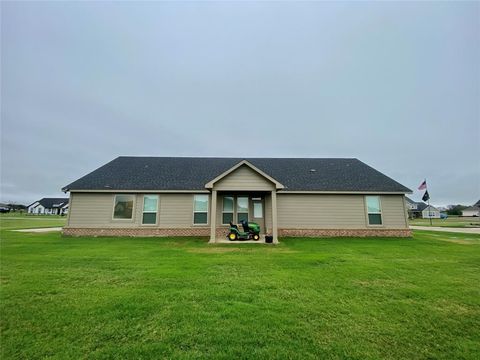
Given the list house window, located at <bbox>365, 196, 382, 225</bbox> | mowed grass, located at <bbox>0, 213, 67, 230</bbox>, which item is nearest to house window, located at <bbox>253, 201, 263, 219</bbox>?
house window, located at <bbox>365, 196, 382, 225</bbox>

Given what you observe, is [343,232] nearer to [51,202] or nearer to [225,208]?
[225,208]

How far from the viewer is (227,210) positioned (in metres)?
14.8

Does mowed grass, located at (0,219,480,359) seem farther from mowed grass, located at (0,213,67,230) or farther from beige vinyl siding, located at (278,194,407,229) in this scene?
mowed grass, located at (0,213,67,230)

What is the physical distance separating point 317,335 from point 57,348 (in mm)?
3356

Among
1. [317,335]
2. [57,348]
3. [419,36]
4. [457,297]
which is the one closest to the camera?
[57,348]

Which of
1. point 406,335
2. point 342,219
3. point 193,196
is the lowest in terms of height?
point 406,335

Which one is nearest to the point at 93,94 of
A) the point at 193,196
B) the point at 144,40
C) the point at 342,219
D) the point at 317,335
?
the point at 144,40

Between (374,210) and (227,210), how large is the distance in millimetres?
10030

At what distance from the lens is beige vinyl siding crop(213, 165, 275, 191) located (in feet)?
40.3

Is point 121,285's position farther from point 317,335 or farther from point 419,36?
point 419,36

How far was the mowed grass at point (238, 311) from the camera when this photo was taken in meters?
2.74

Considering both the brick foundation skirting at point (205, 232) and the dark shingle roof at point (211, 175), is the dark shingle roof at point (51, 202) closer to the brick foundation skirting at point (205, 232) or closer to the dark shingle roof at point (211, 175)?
the dark shingle roof at point (211, 175)

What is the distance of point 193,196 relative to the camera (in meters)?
15.0

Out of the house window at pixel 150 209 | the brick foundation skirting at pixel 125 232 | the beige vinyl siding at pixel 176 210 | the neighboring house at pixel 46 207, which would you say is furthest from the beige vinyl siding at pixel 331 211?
the neighboring house at pixel 46 207
